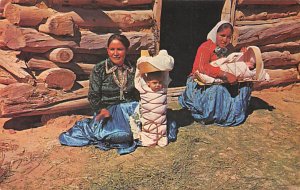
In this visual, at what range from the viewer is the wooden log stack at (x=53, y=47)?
5.70 m

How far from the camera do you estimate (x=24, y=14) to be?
5.66 metres

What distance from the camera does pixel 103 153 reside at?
213 inches

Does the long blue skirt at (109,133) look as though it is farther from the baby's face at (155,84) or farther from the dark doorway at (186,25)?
the dark doorway at (186,25)

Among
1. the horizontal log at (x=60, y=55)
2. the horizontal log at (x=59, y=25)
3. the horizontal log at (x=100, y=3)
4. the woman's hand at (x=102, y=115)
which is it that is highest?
the horizontal log at (x=100, y=3)

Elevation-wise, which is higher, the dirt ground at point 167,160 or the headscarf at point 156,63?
the headscarf at point 156,63

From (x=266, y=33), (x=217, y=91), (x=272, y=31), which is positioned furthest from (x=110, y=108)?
(x=272, y=31)

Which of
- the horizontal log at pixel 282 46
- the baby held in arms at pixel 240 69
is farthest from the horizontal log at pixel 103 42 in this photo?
the horizontal log at pixel 282 46

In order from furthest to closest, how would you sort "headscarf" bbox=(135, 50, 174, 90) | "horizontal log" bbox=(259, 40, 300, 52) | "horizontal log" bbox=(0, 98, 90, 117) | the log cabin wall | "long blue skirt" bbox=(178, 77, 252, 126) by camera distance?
"horizontal log" bbox=(259, 40, 300, 52) → the log cabin wall → "long blue skirt" bbox=(178, 77, 252, 126) → "horizontal log" bbox=(0, 98, 90, 117) → "headscarf" bbox=(135, 50, 174, 90)

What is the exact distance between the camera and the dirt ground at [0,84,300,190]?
486cm

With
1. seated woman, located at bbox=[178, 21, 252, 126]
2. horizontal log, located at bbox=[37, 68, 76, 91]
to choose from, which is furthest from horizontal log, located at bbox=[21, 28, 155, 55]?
seated woman, located at bbox=[178, 21, 252, 126]

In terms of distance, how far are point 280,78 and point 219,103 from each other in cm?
232

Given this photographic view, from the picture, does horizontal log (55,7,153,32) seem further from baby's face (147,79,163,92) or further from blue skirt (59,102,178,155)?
baby's face (147,79,163,92)

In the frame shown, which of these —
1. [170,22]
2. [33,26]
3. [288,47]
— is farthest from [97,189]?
[170,22]

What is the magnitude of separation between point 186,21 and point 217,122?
4.60 metres
